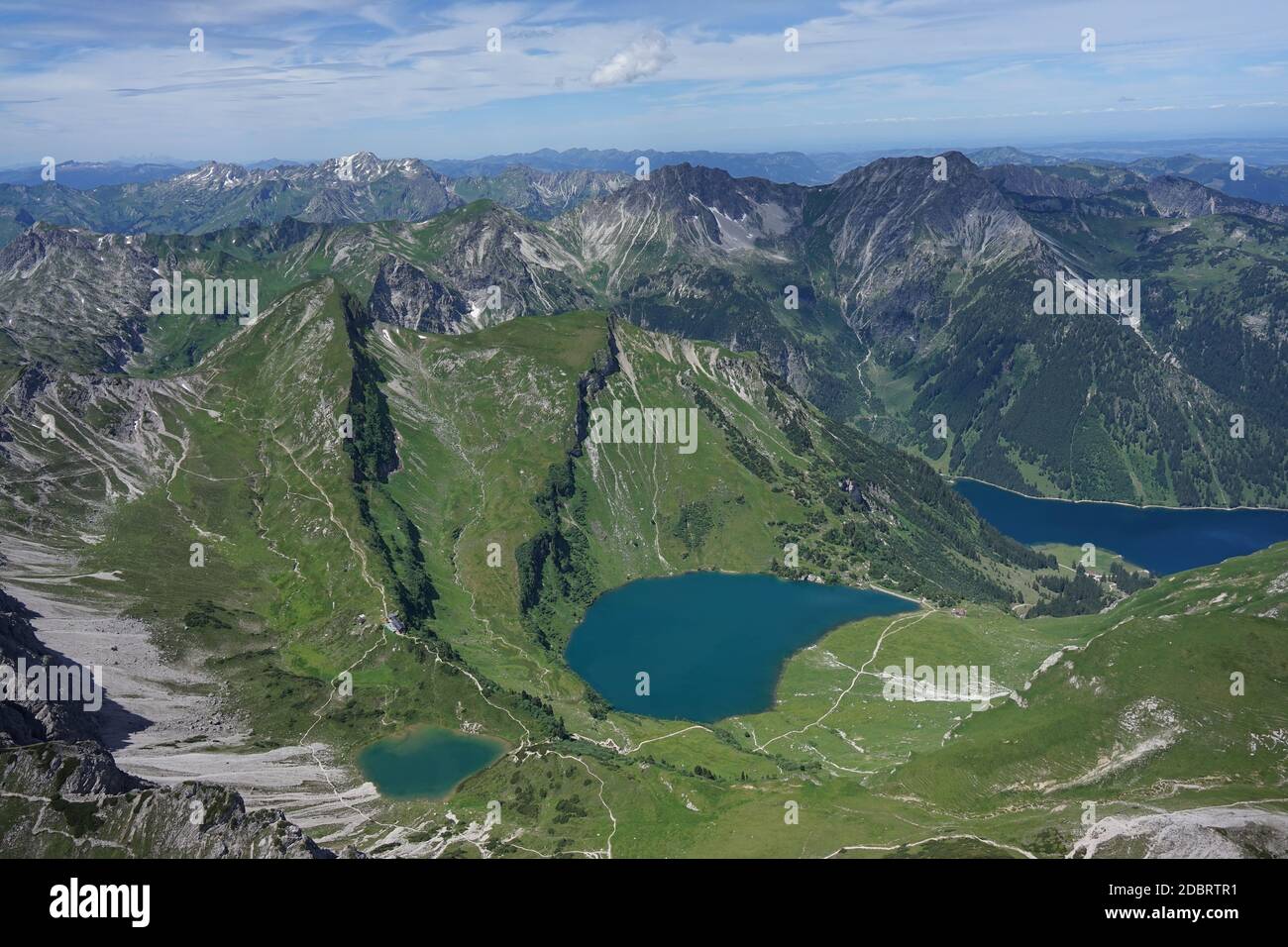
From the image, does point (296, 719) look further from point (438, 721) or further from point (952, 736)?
point (952, 736)

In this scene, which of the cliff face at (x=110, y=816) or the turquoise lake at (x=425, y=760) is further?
the turquoise lake at (x=425, y=760)

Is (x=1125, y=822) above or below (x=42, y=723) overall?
below

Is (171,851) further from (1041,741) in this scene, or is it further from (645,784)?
(1041,741)

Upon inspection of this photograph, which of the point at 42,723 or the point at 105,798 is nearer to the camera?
the point at 105,798

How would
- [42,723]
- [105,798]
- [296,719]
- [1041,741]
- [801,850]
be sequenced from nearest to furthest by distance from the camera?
[105,798], [801,850], [42,723], [1041,741], [296,719]

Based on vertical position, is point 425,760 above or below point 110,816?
below

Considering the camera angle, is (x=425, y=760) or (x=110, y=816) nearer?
(x=110, y=816)
